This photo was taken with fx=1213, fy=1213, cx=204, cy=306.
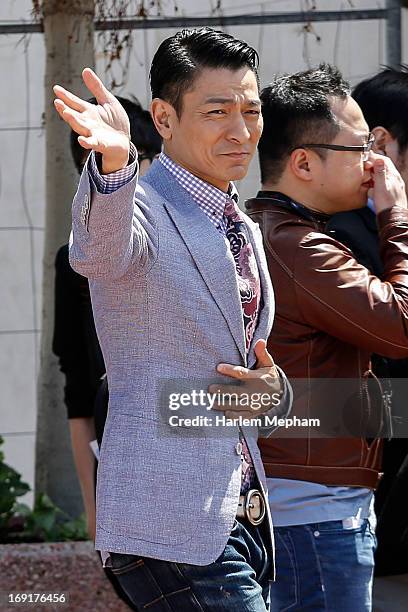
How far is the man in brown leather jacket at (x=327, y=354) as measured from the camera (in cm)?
265

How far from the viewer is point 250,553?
224 centimetres

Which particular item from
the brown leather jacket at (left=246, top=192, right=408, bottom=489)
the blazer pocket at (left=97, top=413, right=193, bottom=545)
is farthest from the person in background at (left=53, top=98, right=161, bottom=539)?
the blazer pocket at (left=97, top=413, right=193, bottom=545)

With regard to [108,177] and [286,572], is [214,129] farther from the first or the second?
[286,572]

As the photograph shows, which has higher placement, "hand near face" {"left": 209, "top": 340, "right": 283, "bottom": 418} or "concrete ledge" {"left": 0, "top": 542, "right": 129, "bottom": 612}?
"hand near face" {"left": 209, "top": 340, "right": 283, "bottom": 418}

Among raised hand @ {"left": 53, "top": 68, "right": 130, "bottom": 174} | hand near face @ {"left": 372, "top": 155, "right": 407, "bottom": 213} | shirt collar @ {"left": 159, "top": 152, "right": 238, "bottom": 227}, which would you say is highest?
raised hand @ {"left": 53, "top": 68, "right": 130, "bottom": 174}

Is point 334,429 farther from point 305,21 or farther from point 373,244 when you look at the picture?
point 305,21

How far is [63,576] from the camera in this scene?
14.9ft

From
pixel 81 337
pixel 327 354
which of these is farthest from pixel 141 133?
pixel 327 354

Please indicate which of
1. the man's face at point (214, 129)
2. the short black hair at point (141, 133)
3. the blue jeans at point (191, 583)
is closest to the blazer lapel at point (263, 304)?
the man's face at point (214, 129)

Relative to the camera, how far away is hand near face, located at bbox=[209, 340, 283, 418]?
7.32 ft

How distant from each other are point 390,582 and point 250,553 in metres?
0.96

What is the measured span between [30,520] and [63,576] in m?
0.44

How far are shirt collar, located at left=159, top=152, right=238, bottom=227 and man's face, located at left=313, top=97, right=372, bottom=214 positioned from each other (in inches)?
22.1

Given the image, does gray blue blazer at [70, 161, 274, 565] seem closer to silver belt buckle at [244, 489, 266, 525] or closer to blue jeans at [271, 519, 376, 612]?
silver belt buckle at [244, 489, 266, 525]
